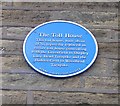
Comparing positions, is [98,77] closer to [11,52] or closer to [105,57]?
[105,57]

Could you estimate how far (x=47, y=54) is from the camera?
3.22 metres

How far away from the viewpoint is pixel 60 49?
3.23 metres

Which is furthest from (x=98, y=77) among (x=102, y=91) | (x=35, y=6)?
(x=35, y=6)

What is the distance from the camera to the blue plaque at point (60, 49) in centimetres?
319

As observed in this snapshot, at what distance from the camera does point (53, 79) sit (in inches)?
125

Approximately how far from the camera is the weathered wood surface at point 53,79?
3.14 metres

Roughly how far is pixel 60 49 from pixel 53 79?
243 mm

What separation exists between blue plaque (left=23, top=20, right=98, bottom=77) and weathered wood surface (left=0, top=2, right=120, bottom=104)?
52 mm

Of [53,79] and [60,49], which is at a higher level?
[60,49]

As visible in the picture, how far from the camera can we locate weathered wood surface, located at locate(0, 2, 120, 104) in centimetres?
314

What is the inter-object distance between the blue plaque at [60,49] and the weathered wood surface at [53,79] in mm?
52

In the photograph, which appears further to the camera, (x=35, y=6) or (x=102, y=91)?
(x=35, y=6)

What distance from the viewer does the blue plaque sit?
319cm

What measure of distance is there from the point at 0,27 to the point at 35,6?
1.10 ft
